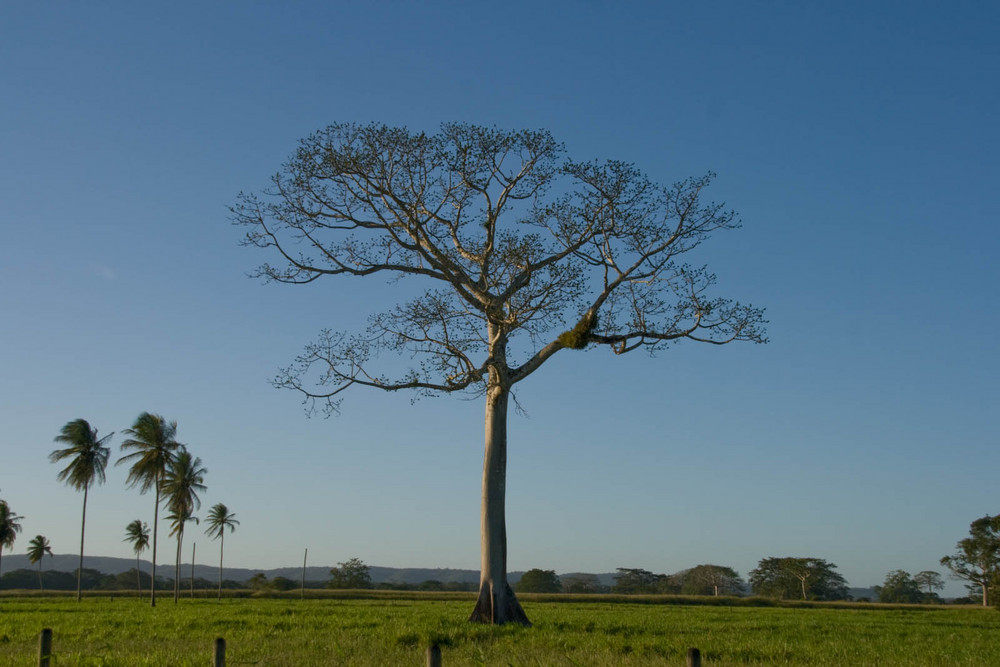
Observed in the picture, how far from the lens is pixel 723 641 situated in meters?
16.7

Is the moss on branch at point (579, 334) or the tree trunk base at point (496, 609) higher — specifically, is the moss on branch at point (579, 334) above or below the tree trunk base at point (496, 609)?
above

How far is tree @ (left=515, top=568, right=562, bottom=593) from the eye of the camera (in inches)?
4405

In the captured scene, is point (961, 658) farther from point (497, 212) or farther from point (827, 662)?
point (497, 212)

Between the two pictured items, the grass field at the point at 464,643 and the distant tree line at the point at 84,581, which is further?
the distant tree line at the point at 84,581

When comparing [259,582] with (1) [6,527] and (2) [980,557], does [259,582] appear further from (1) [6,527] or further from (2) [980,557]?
(2) [980,557]

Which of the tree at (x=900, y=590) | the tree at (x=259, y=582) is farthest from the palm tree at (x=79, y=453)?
the tree at (x=900, y=590)

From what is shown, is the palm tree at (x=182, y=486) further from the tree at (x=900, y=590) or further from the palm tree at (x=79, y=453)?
the tree at (x=900, y=590)

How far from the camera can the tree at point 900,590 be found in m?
101

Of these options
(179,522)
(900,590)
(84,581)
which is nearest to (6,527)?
(179,522)

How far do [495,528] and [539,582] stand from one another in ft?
316

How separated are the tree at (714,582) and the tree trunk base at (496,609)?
299ft

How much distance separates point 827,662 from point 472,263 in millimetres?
13249

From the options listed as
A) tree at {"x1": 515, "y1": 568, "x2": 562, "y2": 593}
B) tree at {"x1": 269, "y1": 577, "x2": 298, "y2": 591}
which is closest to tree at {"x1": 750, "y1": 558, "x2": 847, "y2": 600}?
tree at {"x1": 515, "y1": 568, "x2": 562, "y2": 593}

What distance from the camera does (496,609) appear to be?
64.9ft
